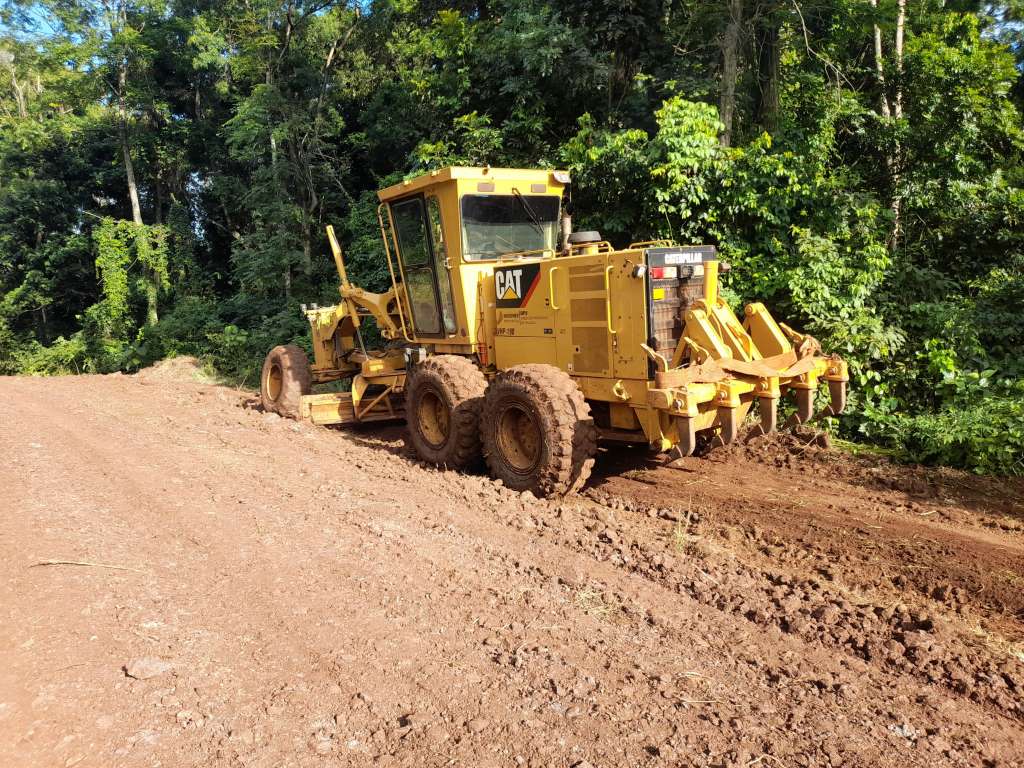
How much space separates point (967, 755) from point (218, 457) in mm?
6515

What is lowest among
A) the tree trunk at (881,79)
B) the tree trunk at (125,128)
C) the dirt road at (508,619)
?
the dirt road at (508,619)

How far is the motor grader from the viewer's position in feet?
18.8

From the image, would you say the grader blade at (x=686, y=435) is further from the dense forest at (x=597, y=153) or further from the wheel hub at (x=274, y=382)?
the wheel hub at (x=274, y=382)

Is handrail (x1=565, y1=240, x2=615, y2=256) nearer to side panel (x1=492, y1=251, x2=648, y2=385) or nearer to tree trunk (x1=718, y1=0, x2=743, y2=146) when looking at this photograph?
side panel (x1=492, y1=251, x2=648, y2=385)

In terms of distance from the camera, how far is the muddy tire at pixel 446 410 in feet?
22.5

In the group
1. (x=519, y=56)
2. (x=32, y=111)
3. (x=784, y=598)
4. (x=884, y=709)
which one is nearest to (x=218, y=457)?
(x=784, y=598)

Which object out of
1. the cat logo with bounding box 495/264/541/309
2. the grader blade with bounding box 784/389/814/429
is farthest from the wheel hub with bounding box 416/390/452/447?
the grader blade with bounding box 784/389/814/429

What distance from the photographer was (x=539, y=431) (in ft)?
19.7

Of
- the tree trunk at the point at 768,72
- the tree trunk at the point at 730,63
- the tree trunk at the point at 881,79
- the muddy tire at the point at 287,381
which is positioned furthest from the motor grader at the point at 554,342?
the tree trunk at the point at 881,79

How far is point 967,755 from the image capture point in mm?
2699

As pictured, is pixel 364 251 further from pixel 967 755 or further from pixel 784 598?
pixel 967 755

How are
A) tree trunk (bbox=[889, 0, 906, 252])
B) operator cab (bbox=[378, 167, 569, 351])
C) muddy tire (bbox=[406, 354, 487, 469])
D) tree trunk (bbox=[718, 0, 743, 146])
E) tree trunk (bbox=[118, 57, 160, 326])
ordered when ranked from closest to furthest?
muddy tire (bbox=[406, 354, 487, 469]) → operator cab (bbox=[378, 167, 569, 351]) → tree trunk (bbox=[889, 0, 906, 252]) → tree trunk (bbox=[718, 0, 743, 146]) → tree trunk (bbox=[118, 57, 160, 326])

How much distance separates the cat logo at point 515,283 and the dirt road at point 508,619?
1.79 meters

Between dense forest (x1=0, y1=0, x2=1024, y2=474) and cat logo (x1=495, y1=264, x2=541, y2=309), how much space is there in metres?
3.21
